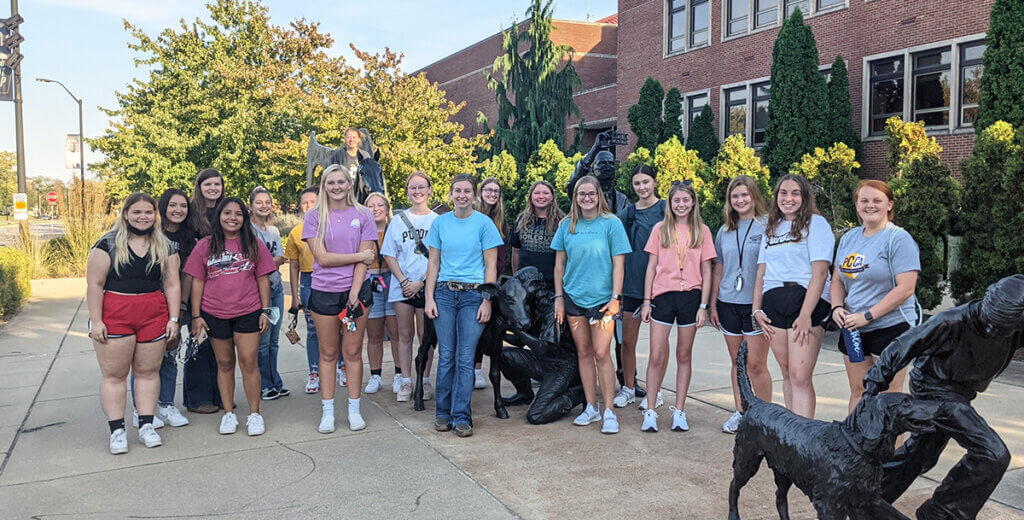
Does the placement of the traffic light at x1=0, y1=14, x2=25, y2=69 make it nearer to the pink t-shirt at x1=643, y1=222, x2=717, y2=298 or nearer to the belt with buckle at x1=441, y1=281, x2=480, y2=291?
the belt with buckle at x1=441, y1=281, x2=480, y2=291

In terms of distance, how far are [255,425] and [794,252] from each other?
3872mm

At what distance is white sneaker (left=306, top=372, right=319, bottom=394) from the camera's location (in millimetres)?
6496

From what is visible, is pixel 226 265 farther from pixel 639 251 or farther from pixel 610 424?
pixel 639 251

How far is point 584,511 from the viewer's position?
3.81 metres

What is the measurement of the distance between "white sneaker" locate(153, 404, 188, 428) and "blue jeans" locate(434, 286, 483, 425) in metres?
1.94

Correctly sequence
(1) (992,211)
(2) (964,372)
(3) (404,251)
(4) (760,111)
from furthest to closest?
(4) (760,111), (1) (992,211), (3) (404,251), (2) (964,372)

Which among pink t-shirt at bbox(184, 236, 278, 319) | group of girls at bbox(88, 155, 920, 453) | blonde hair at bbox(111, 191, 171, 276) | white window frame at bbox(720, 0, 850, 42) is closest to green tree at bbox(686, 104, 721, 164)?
white window frame at bbox(720, 0, 850, 42)

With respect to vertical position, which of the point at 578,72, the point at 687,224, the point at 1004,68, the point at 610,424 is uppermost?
the point at 578,72

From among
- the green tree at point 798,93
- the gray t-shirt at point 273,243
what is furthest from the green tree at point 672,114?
the gray t-shirt at point 273,243

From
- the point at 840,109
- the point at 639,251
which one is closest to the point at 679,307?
the point at 639,251

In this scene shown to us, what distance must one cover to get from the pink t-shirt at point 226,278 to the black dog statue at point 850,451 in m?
3.64

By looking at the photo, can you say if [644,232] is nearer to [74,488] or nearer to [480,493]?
[480,493]

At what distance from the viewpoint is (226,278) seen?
5148 mm

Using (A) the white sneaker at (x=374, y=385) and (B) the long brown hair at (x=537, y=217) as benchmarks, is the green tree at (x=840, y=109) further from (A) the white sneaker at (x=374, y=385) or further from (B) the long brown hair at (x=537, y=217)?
(A) the white sneaker at (x=374, y=385)
